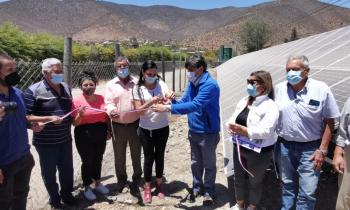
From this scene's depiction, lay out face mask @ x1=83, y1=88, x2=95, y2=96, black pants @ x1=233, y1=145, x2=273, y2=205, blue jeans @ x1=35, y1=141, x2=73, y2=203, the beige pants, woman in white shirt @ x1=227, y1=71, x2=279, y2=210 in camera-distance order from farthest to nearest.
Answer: face mask @ x1=83, y1=88, x2=95, y2=96 → blue jeans @ x1=35, y1=141, x2=73, y2=203 → black pants @ x1=233, y1=145, x2=273, y2=205 → woman in white shirt @ x1=227, y1=71, x2=279, y2=210 → the beige pants

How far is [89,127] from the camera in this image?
500cm

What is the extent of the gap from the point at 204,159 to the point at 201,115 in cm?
57

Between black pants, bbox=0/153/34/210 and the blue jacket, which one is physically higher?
the blue jacket

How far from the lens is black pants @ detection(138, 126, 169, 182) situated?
5004 mm

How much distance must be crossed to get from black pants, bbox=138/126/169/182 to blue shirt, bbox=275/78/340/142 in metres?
1.66

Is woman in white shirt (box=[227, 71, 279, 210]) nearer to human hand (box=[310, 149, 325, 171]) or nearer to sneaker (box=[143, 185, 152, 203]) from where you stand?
human hand (box=[310, 149, 325, 171])

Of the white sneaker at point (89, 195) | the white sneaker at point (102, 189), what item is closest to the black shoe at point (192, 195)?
the white sneaker at point (102, 189)

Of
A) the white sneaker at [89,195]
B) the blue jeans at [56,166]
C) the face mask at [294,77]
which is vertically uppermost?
the face mask at [294,77]

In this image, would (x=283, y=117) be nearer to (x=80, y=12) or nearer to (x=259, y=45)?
(x=259, y=45)

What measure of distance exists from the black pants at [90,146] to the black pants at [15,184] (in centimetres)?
107

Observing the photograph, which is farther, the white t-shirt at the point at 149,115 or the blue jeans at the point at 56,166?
the white t-shirt at the point at 149,115

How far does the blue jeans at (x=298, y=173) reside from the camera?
383 cm

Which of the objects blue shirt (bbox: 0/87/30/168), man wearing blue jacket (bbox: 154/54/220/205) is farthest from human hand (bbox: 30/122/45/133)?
man wearing blue jacket (bbox: 154/54/220/205)

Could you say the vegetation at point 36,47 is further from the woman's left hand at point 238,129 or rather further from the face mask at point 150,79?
the woman's left hand at point 238,129
